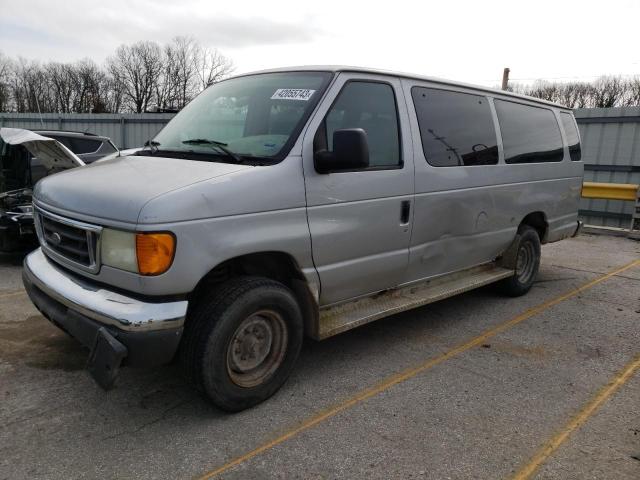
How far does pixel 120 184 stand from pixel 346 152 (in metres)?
1.31

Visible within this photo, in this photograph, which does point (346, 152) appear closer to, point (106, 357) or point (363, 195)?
point (363, 195)

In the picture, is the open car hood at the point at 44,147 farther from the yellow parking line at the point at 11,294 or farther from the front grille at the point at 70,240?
the yellow parking line at the point at 11,294

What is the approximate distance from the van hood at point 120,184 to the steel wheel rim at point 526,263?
3.83 m

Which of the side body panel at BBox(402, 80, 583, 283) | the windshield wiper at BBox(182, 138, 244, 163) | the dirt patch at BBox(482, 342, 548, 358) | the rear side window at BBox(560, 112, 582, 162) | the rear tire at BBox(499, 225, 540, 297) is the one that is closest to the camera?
the windshield wiper at BBox(182, 138, 244, 163)

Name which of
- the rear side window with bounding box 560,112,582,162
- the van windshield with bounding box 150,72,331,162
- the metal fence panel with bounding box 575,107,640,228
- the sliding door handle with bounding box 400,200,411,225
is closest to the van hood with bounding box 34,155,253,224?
the van windshield with bounding box 150,72,331,162

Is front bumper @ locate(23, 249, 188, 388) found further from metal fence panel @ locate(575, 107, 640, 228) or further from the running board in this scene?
metal fence panel @ locate(575, 107, 640, 228)

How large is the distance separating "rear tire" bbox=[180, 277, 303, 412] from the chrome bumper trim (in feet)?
0.65

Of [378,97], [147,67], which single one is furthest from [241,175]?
[147,67]

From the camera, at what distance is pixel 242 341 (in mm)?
2996

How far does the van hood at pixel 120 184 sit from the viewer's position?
2.58 metres

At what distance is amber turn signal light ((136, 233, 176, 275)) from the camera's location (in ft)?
Answer: 8.13

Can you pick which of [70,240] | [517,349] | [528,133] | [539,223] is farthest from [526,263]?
[70,240]

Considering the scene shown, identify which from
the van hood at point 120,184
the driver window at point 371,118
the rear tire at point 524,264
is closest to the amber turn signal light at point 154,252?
the van hood at point 120,184

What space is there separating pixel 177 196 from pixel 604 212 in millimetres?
11025
